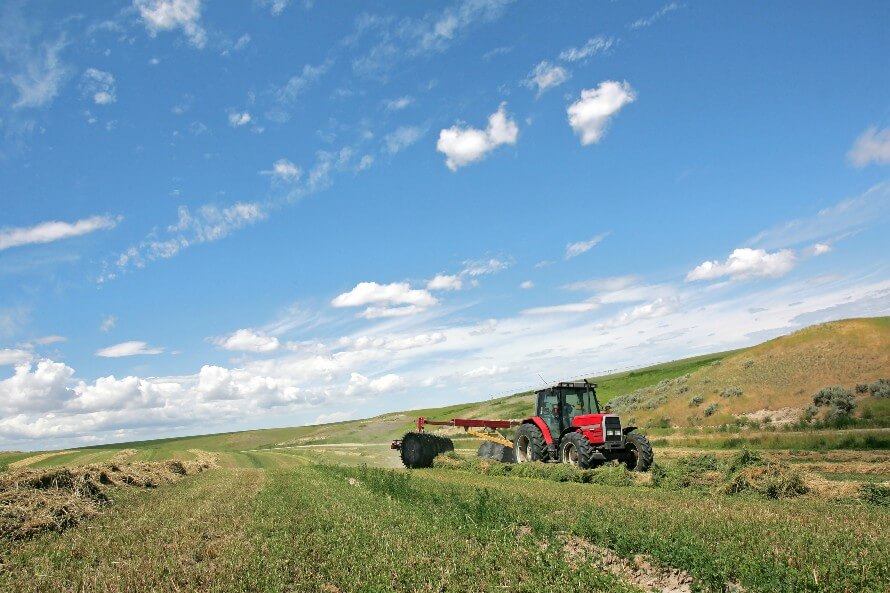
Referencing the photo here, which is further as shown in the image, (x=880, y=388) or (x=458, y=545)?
(x=880, y=388)

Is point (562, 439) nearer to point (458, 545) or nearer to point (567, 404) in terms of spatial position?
point (567, 404)

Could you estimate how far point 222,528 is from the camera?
9.60 meters

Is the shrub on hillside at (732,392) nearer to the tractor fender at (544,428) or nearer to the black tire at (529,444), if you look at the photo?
the black tire at (529,444)

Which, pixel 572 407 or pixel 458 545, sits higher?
pixel 572 407

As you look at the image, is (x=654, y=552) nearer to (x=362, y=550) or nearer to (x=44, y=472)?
(x=362, y=550)

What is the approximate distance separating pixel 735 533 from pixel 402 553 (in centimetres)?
464

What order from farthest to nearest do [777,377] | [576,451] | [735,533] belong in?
[777,377] < [576,451] < [735,533]

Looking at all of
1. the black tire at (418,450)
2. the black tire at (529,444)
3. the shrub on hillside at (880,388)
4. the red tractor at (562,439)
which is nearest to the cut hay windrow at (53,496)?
the black tire at (418,450)

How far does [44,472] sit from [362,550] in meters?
11.4

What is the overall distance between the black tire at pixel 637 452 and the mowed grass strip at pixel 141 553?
1114cm

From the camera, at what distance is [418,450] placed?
76.4ft

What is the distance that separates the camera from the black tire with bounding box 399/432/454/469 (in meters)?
23.2

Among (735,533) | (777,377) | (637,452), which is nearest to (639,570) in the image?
(735,533)

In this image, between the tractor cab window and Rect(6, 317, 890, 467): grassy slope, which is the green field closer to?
the tractor cab window
